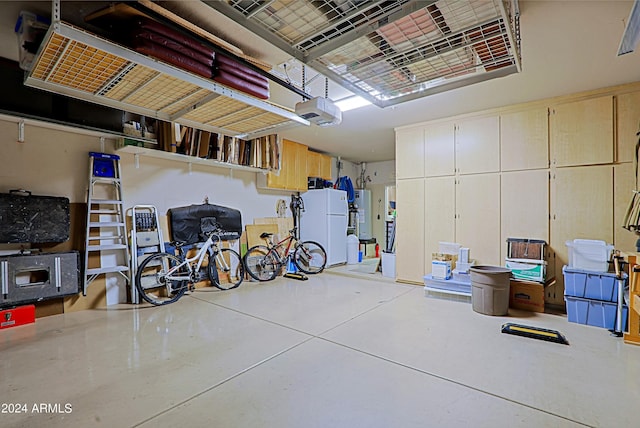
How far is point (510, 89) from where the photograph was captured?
350 cm

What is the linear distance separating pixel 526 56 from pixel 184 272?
4.88 meters

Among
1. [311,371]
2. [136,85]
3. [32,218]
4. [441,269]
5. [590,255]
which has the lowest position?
[311,371]

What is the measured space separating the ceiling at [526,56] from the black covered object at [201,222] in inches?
90.2

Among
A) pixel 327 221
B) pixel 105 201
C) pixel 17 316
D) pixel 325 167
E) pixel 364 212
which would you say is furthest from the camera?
pixel 364 212

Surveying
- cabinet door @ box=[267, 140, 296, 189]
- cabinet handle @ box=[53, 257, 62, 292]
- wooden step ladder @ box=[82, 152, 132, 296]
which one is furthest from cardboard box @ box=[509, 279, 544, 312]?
cabinet handle @ box=[53, 257, 62, 292]

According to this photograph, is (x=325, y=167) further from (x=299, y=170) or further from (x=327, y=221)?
(x=327, y=221)

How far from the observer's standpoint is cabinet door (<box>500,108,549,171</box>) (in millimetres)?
3838

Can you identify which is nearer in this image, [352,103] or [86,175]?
[86,175]

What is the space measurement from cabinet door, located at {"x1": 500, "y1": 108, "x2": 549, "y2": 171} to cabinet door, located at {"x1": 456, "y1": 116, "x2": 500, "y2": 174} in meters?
0.09

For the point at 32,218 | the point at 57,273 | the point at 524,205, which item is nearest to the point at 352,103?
the point at 524,205

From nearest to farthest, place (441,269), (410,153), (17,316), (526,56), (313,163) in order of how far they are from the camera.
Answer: (526,56) → (17,316) → (441,269) → (410,153) → (313,163)

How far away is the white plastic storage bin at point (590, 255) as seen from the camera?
3.11 m

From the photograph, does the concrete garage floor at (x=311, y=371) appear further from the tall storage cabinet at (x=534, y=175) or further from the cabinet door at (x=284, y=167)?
the cabinet door at (x=284, y=167)

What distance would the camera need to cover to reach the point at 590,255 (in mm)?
3182
